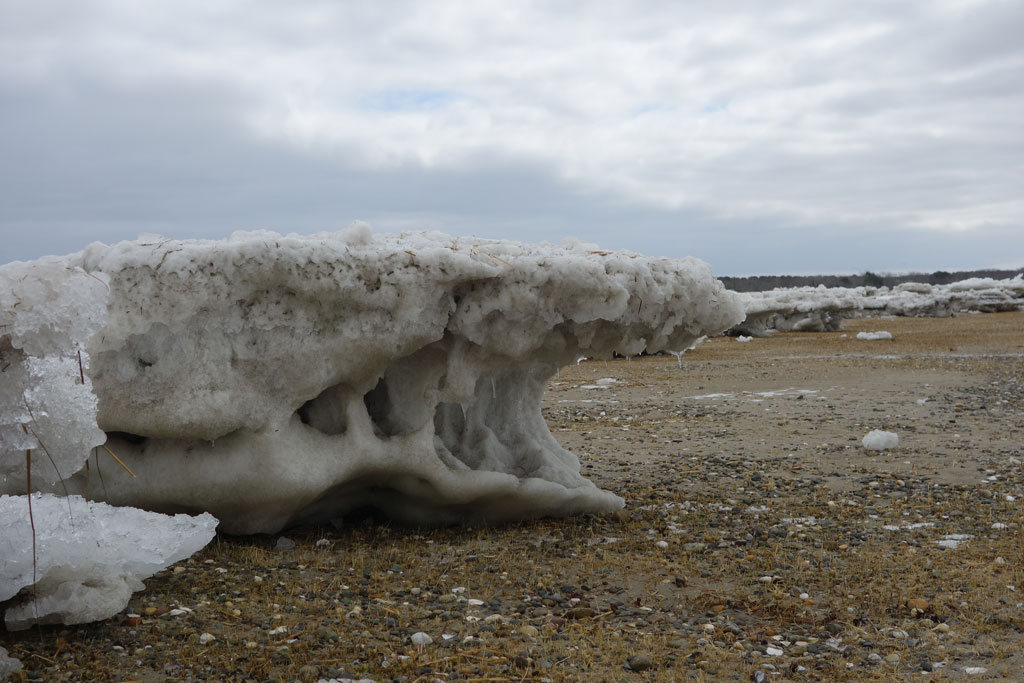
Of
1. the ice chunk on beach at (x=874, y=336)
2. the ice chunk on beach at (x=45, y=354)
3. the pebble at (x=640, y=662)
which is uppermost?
the ice chunk on beach at (x=45, y=354)

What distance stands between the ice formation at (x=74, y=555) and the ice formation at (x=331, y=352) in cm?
72

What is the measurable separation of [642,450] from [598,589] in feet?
14.1

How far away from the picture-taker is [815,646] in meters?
4.08

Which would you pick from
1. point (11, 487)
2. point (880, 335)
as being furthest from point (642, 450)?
point (880, 335)

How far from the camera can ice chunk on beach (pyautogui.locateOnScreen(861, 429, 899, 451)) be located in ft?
28.5

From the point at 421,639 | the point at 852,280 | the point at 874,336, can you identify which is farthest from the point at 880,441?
the point at 852,280

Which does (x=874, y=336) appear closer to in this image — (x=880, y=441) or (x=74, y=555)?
(x=880, y=441)

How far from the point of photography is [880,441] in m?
8.69

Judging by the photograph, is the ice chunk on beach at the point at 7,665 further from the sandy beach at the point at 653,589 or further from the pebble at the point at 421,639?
the pebble at the point at 421,639

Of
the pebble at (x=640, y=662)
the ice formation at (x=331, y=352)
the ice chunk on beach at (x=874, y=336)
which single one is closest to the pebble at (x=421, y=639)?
the pebble at (x=640, y=662)

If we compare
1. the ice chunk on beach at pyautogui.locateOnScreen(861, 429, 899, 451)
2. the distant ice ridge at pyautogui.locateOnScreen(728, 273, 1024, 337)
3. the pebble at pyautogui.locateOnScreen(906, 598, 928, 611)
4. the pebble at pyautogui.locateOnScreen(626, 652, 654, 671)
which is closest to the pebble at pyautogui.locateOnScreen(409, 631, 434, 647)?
the pebble at pyautogui.locateOnScreen(626, 652, 654, 671)

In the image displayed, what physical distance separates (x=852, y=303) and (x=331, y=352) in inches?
977

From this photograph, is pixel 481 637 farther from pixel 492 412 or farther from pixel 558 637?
pixel 492 412

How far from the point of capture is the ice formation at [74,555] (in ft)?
11.8
